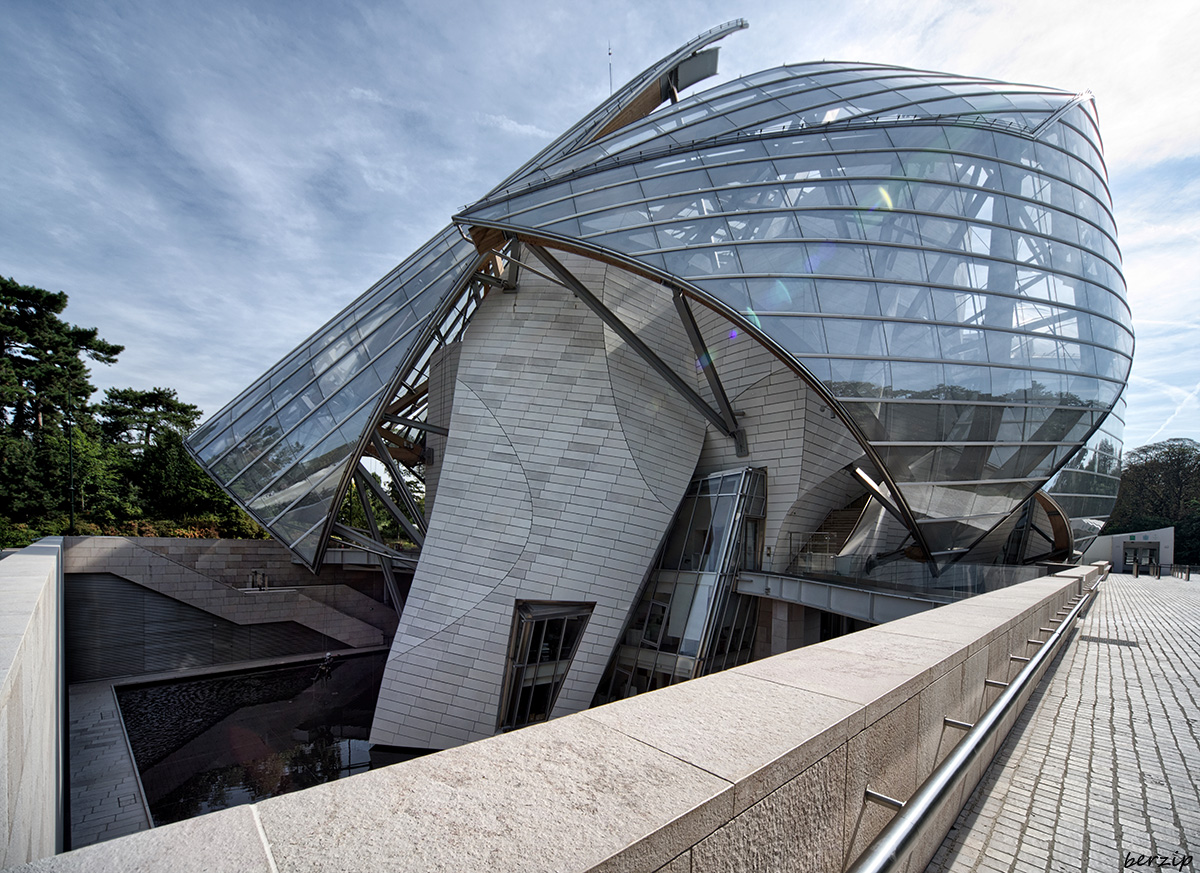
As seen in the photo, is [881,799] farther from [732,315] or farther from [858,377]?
[858,377]

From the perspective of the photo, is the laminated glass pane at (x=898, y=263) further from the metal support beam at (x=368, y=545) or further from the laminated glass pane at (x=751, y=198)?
the metal support beam at (x=368, y=545)

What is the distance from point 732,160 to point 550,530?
1265 cm

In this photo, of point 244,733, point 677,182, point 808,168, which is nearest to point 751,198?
point 808,168

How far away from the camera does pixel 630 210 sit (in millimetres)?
17266

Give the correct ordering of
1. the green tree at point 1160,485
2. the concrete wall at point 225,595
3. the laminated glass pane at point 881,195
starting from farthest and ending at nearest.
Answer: the green tree at point 1160,485
the concrete wall at point 225,595
the laminated glass pane at point 881,195

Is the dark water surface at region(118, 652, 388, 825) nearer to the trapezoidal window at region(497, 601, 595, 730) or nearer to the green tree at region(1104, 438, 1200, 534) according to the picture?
the trapezoidal window at region(497, 601, 595, 730)

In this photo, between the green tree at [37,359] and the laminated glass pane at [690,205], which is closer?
the laminated glass pane at [690,205]

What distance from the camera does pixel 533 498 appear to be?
18391 mm

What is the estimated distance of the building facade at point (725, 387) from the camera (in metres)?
16.3

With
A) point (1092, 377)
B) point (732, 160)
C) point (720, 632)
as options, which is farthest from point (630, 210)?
point (1092, 377)

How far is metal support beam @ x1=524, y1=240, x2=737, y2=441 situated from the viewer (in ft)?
60.6

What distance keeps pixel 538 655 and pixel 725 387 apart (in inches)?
454

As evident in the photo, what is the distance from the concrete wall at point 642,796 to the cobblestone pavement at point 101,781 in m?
14.0

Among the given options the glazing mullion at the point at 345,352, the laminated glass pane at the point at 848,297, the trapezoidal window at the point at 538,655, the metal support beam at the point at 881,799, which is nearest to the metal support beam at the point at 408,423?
the glazing mullion at the point at 345,352
